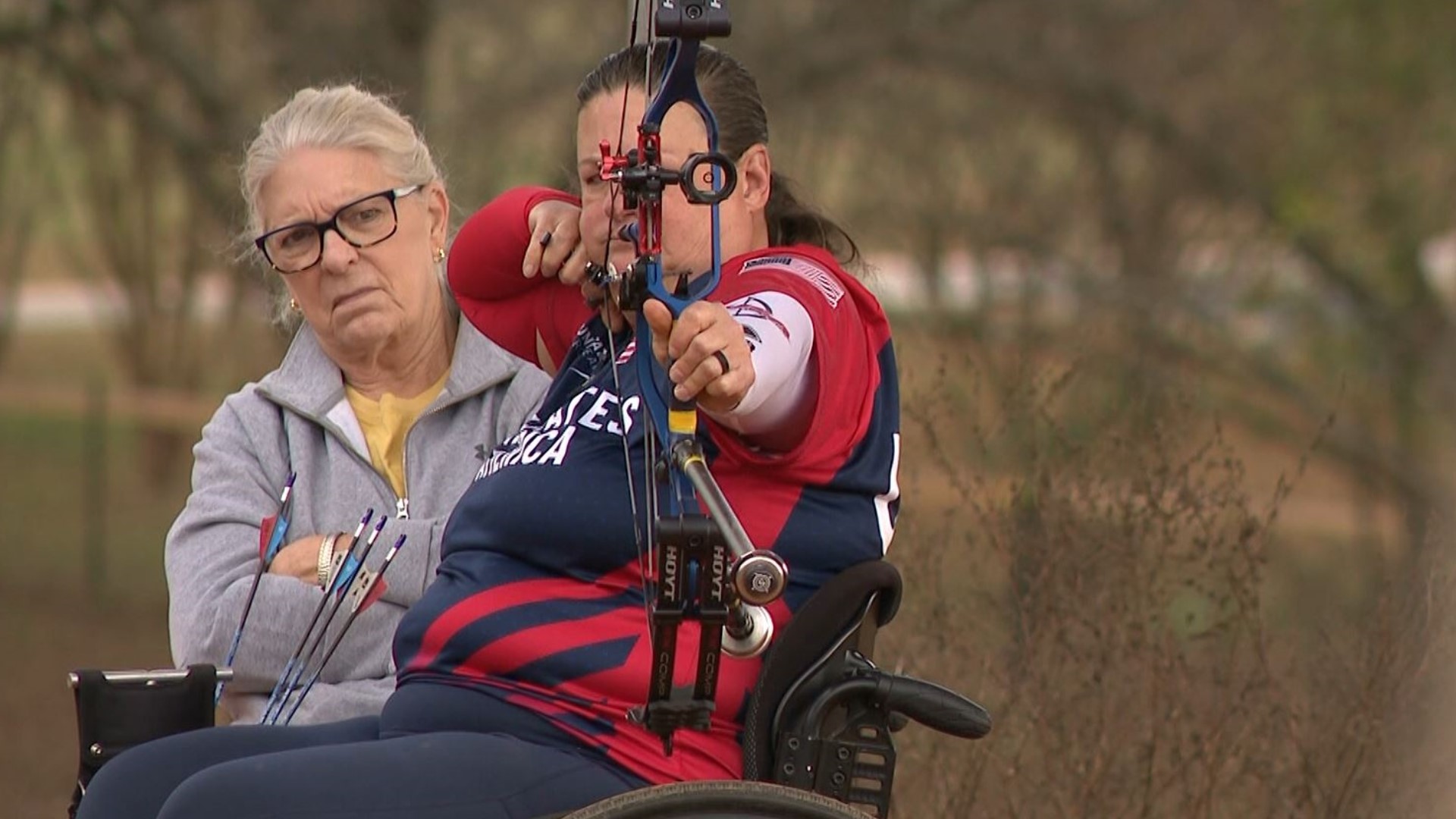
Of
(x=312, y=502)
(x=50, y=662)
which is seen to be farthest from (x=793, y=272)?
(x=50, y=662)

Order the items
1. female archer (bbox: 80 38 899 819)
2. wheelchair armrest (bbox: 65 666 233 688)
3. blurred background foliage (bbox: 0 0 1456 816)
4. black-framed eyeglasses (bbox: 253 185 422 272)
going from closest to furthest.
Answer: female archer (bbox: 80 38 899 819), wheelchair armrest (bbox: 65 666 233 688), black-framed eyeglasses (bbox: 253 185 422 272), blurred background foliage (bbox: 0 0 1456 816)

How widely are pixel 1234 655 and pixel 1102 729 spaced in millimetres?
327

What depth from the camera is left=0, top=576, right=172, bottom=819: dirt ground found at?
867cm

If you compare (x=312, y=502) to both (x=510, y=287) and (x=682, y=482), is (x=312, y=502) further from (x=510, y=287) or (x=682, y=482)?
(x=682, y=482)

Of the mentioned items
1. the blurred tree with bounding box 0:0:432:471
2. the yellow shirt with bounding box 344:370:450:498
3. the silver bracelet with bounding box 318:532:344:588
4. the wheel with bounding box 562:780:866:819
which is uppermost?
the blurred tree with bounding box 0:0:432:471

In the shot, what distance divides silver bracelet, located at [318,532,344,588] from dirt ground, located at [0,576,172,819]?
508 cm

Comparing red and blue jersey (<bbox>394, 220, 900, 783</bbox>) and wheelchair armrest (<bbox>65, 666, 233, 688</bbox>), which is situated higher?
red and blue jersey (<bbox>394, 220, 900, 783</bbox>)

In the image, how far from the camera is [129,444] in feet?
56.1

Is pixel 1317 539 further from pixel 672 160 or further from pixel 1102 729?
pixel 672 160

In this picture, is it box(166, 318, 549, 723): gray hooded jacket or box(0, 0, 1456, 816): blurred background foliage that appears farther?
box(0, 0, 1456, 816): blurred background foliage

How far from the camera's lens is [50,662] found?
10.8 metres

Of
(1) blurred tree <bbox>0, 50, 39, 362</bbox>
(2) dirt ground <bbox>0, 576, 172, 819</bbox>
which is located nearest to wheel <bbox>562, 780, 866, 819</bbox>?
(2) dirt ground <bbox>0, 576, 172, 819</bbox>

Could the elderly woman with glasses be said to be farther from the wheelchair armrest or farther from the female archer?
the female archer

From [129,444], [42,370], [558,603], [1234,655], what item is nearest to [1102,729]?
[1234,655]
